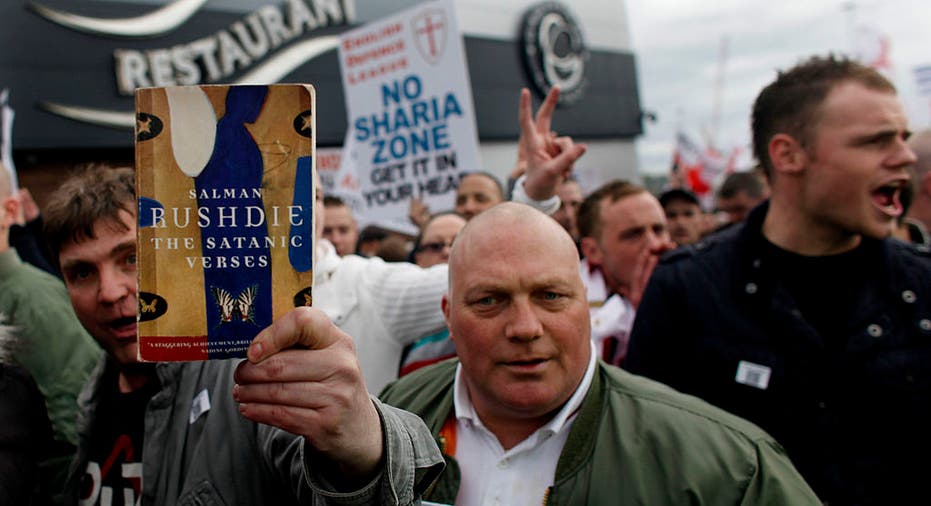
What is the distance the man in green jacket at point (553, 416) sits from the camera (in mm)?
1682

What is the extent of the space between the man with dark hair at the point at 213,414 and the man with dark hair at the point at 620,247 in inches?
80.7

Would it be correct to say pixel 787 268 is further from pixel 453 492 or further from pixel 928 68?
pixel 928 68

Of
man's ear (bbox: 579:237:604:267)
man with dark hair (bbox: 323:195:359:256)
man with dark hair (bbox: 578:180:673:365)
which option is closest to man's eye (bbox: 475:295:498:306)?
man with dark hair (bbox: 578:180:673:365)

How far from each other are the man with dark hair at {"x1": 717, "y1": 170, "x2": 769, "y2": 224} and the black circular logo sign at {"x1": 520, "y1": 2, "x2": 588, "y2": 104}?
44.3ft

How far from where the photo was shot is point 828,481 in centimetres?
216

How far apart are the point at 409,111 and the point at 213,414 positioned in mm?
4008

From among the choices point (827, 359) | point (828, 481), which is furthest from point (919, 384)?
point (828, 481)

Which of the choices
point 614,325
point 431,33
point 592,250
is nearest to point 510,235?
point 614,325

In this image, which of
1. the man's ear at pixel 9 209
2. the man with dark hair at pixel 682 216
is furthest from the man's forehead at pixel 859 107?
the man with dark hair at pixel 682 216

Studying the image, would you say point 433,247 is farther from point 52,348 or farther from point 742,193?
point 742,193

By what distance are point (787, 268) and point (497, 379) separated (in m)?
1.18

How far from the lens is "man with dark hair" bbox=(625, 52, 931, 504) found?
2164mm

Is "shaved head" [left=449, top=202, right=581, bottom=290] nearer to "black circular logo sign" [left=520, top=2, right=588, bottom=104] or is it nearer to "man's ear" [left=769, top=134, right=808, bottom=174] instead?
"man's ear" [left=769, top=134, right=808, bottom=174]

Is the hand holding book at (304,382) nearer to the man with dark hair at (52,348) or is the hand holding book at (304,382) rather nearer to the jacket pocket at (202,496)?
the jacket pocket at (202,496)
